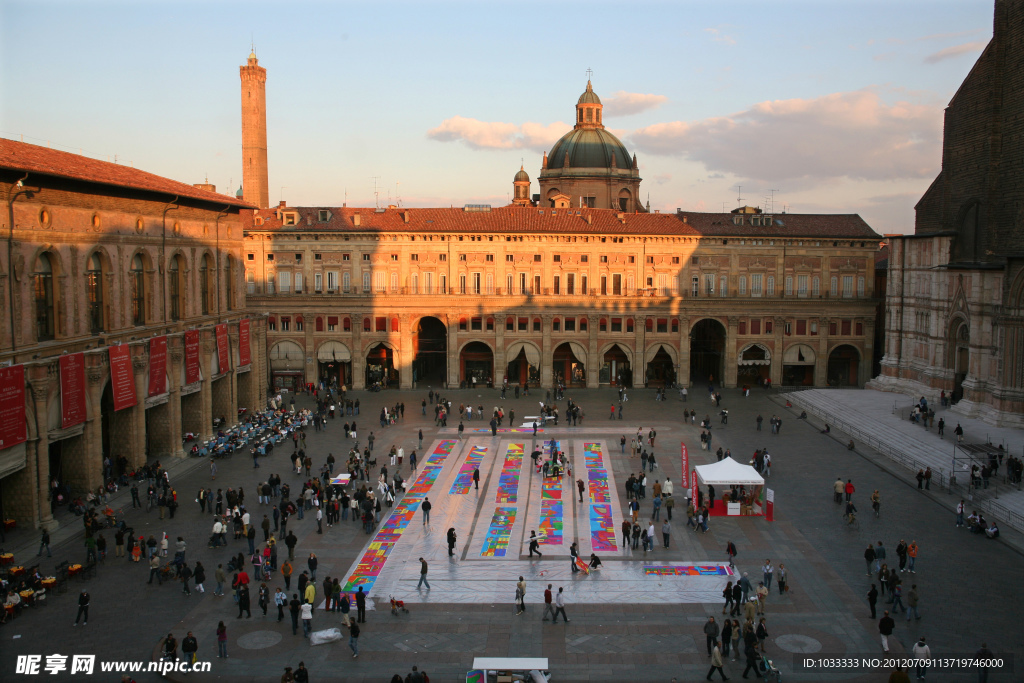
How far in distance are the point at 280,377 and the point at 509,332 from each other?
19214 mm

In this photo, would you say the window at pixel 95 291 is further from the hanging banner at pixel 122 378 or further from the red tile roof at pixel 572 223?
the red tile roof at pixel 572 223

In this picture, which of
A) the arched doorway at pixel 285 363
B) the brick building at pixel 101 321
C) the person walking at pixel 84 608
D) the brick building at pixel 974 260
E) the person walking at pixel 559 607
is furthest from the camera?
the arched doorway at pixel 285 363

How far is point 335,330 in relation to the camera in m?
67.9

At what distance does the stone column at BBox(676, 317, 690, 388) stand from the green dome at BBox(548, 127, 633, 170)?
3089 centimetres

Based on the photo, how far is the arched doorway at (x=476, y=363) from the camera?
69500 millimetres

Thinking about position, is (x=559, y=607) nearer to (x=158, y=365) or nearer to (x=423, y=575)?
(x=423, y=575)

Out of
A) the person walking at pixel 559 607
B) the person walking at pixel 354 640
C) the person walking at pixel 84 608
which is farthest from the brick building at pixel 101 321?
the person walking at pixel 559 607

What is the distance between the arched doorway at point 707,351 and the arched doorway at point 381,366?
2578 cm

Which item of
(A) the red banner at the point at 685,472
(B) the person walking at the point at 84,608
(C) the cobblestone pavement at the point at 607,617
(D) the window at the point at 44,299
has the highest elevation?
(D) the window at the point at 44,299

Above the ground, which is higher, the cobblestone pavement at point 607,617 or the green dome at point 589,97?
the green dome at point 589,97

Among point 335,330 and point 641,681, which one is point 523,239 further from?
point 641,681

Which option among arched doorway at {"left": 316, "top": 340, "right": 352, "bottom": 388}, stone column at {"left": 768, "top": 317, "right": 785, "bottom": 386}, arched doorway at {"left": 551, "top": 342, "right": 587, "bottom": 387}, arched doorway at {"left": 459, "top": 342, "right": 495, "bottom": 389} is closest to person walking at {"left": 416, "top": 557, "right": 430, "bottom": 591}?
arched doorway at {"left": 316, "top": 340, "right": 352, "bottom": 388}

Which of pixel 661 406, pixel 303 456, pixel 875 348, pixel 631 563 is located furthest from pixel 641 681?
pixel 875 348

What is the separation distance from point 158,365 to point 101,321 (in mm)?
4439
